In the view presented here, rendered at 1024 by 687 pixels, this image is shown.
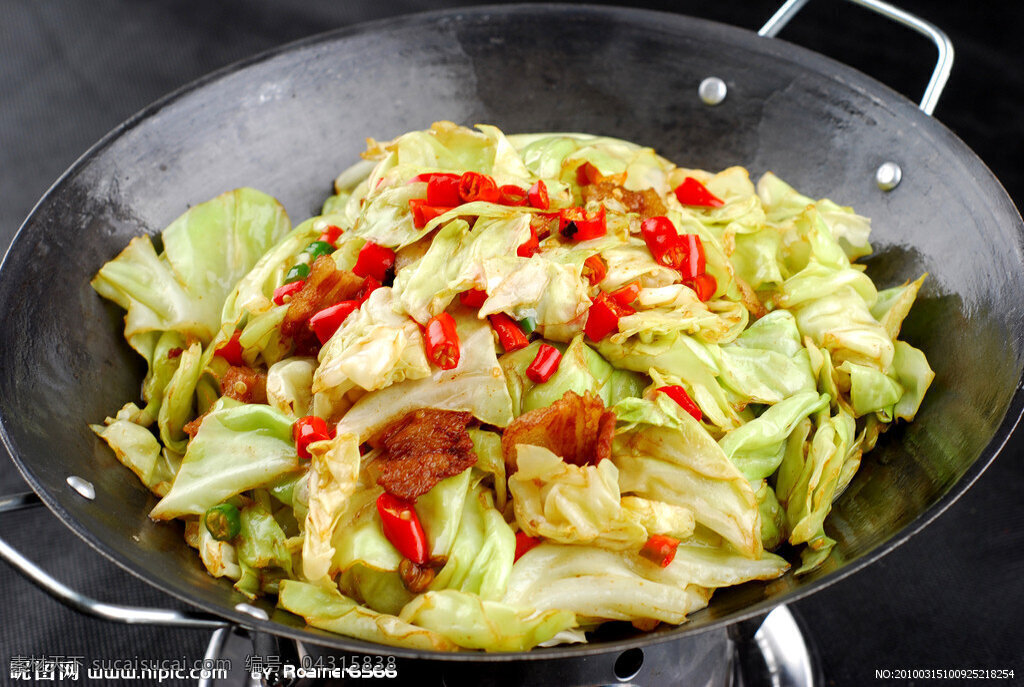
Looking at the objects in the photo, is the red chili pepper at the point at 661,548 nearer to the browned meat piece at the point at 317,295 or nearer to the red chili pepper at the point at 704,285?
the red chili pepper at the point at 704,285

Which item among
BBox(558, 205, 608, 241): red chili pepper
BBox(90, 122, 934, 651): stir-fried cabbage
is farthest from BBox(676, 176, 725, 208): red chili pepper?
BBox(558, 205, 608, 241): red chili pepper

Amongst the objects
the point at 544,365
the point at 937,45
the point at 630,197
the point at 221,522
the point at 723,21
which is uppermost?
the point at 723,21

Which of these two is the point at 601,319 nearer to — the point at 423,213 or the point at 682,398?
the point at 682,398

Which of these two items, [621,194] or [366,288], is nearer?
[366,288]

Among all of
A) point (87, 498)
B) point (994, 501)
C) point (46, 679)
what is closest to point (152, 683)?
point (46, 679)

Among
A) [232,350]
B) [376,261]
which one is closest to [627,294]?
[376,261]

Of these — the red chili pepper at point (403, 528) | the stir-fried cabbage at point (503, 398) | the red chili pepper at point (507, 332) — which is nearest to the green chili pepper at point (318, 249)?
the stir-fried cabbage at point (503, 398)
